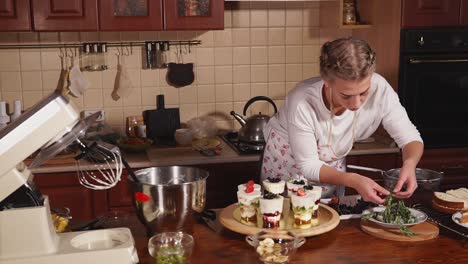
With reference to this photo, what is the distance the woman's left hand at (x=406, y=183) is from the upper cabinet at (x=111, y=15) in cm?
160

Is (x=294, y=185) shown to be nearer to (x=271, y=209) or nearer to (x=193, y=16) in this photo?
(x=271, y=209)

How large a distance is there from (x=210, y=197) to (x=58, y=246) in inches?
67.3

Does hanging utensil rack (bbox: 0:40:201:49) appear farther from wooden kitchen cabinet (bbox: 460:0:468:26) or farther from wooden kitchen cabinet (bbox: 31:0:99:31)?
wooden kitchen cabinet (bbox: 460:0:468:26)

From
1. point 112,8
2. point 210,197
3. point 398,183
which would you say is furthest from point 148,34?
point 398,183

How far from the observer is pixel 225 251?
1.96 metres

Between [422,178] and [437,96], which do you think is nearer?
[422,178]

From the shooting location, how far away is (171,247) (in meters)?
1.82

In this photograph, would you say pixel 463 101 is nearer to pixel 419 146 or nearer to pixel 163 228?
pixel 419 146

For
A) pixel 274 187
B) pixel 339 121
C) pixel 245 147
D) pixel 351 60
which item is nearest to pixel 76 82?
pixel 245 147

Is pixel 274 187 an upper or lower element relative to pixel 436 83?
lower

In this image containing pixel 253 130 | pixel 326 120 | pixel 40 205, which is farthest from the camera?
pixel 253 130

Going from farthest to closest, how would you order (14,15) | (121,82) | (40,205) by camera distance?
1. (121,82)
2. (14,15)
3. (40,205)

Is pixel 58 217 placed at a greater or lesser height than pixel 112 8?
lesser

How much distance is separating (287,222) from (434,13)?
1983mm
